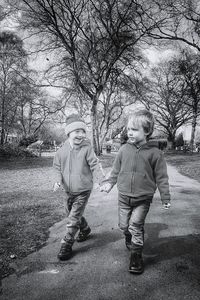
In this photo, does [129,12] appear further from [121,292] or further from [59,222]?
[121,292]

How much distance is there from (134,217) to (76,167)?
1.00 m

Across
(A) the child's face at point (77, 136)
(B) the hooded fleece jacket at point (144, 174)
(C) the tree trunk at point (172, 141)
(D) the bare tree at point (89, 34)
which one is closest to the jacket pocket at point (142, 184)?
(B) the hooded fleece jacket at point (144, 174)

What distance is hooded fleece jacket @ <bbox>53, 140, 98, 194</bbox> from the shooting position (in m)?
3.33

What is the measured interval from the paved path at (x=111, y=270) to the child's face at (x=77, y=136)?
141cm

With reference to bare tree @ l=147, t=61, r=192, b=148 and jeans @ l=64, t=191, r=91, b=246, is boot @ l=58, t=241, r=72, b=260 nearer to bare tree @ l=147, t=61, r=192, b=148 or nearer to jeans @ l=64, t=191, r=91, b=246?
jeans @ l=64, t=191, r=91, b=246

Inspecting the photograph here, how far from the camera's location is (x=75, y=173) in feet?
11.0

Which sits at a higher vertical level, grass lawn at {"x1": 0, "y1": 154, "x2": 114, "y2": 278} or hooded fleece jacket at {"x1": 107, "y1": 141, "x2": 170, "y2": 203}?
hooded fleece jacket at {"x1": 107, "y1": 141, "x2": 170, "y2": 203}

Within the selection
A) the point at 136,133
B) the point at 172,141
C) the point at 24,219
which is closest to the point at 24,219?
the point at 24,219

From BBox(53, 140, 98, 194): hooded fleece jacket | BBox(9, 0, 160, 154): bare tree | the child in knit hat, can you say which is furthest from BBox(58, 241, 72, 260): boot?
BBox(9, 0, 160, 154): bare tree

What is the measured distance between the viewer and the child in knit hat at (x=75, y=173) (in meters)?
3.28

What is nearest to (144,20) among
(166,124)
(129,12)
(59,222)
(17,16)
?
(129,12)

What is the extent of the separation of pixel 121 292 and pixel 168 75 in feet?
120

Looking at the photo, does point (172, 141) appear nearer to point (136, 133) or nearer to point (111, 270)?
point (136, 133)

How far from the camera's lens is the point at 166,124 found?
1727 inches
